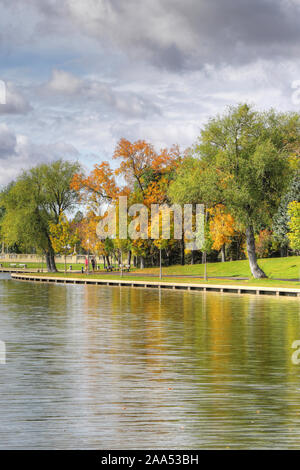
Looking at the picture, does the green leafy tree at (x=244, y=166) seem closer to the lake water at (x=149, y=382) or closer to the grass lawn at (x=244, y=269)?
the grass lawn at (x=244, y=269)

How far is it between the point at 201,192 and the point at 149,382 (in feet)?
124

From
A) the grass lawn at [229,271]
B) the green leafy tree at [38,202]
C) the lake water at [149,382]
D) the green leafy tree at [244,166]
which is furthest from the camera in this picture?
the green leafy tree at [38,202]

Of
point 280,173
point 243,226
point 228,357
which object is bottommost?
point 228,357

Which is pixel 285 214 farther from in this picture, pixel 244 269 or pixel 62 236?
pixel 62 236

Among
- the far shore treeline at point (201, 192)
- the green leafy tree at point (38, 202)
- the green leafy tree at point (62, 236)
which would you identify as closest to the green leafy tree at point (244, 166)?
the far shore treeline at point (201, 192)

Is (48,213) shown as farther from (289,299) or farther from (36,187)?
(289,299)

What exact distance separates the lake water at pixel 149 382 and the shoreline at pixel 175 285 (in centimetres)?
1392

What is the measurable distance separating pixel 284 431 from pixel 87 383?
504 cm

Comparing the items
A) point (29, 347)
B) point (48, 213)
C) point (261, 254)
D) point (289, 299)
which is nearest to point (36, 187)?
point (48, 213)

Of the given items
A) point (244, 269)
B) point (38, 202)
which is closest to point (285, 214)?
point (244, 269)

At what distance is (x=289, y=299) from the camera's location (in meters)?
38.9

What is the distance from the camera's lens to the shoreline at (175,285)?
4269 centimetres

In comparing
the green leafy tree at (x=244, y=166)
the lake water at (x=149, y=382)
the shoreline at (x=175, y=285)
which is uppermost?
the green leafy tree at (x=244, y=166)

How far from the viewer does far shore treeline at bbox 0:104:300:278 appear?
50.8m
